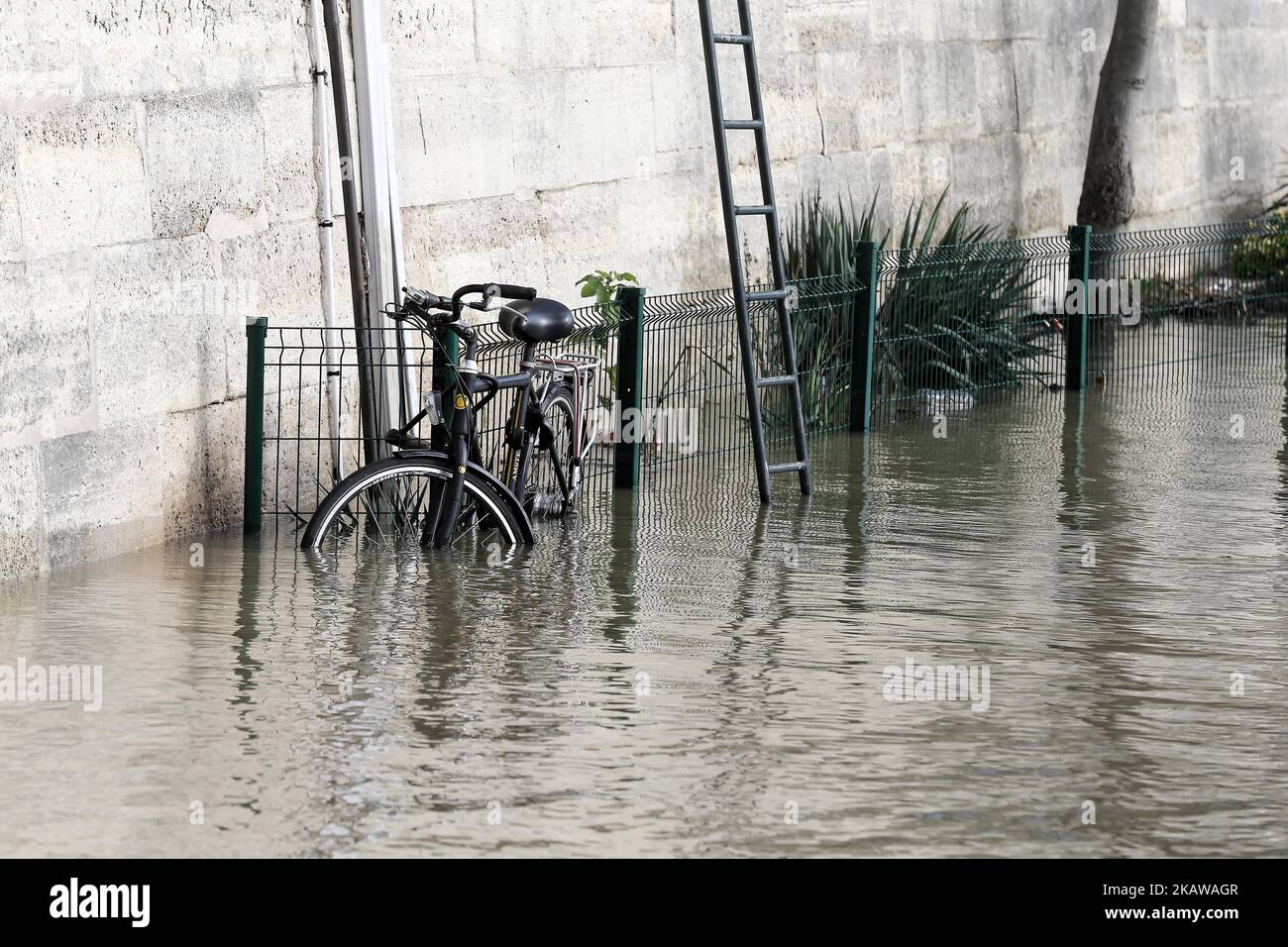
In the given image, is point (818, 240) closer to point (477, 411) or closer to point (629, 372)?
point (629, 372)

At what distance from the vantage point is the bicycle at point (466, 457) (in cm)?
772

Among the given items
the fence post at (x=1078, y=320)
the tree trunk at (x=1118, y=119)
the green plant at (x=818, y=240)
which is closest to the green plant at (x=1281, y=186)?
the tree trunk at (x=1118, y=119)

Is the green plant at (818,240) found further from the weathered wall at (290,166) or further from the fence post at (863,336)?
the fence post at (863,336)

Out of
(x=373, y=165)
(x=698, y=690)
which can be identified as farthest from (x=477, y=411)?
(x=698, y=690)

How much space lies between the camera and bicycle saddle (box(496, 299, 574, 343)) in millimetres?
8148

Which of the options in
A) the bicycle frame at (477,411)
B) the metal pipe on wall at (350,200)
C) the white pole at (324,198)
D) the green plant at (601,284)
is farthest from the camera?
the green plant at (601,284)

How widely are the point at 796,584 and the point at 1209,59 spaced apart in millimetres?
15010

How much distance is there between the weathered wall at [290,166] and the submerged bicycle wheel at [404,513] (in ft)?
3.32

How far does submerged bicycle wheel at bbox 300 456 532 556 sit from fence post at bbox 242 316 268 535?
0.57 metres

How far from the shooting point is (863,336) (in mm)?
11398

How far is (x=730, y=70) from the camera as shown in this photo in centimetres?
1327

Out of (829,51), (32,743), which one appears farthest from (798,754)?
(829,51)

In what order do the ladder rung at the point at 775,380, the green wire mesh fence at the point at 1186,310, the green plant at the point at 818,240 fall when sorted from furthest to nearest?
the green wire mesh fence at the point at 1186,310 < the green plant at the point at 818,240 < the ladder rung at the point at 775,380

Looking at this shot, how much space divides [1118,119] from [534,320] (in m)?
10.4
